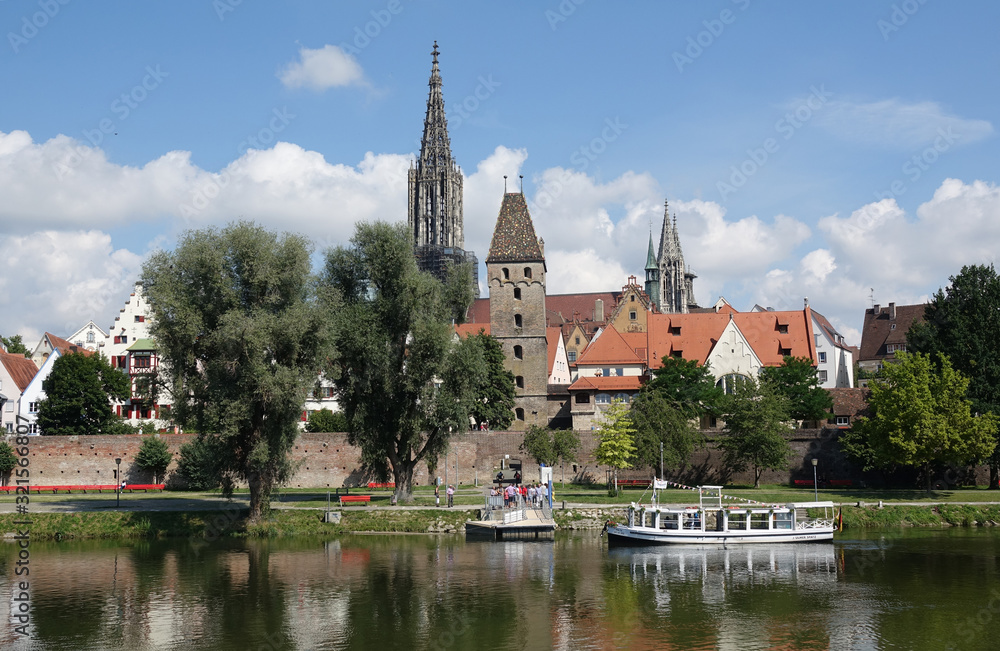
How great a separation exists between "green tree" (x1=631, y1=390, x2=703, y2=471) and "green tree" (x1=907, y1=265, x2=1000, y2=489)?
56.4 feet

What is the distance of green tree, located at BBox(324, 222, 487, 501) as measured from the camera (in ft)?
167

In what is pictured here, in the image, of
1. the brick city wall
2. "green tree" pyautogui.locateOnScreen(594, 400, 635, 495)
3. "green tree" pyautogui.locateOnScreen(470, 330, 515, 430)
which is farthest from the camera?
"green tree" pyautogui.locateOnScreen(470, 330, 515, 430)

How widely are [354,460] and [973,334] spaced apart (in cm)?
4376

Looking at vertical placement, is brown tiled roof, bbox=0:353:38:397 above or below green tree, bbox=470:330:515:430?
above

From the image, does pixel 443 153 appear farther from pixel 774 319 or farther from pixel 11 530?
pixel 11 530

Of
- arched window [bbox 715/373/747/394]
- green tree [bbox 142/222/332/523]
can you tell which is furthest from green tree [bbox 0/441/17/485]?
arched window [bbox 715/373/747/394]

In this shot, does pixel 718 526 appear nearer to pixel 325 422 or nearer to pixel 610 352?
pixel 325 422

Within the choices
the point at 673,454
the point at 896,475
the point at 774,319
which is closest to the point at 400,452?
the point at 673,454

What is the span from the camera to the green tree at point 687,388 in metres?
73.9

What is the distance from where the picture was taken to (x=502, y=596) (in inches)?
1284

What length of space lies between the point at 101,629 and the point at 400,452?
85.9 ft

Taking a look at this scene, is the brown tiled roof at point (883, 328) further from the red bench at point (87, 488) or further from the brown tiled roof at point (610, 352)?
the red bench at point (87, 488)

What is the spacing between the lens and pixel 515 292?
83312mm

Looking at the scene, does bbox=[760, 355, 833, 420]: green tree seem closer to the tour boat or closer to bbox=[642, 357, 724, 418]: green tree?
bbox=[642, 357, 724, 418]: green tree
